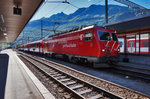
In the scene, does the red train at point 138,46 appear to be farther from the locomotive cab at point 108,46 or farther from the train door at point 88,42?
the train door at point 88,42

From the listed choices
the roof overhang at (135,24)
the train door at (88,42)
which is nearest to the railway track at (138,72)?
the train door at (88,42)

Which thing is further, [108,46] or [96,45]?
[108,46]

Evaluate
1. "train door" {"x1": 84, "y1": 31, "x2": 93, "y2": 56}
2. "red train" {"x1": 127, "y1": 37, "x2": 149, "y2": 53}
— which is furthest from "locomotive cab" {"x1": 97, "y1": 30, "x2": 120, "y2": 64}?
"red train" {"x1": 127, "y1": 37, "x2": 149, "y2": 53}

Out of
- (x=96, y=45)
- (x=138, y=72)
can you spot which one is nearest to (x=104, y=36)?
(x=96, y=45)

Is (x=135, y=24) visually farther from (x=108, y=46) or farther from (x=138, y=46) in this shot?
(x=108, y=46)

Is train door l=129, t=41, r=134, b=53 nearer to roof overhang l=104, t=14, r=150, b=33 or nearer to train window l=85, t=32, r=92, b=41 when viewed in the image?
roof overhang l=104, t=14, r=150, b=33

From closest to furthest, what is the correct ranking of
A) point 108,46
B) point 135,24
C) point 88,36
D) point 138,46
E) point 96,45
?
point 96,45
point 108,46
point 88,36
point 135,24
point 138,46

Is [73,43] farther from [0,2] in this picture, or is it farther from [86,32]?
[0,2]

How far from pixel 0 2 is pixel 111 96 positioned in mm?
8884

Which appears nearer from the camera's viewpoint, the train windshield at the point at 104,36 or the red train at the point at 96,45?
the red train at the point at 96,45

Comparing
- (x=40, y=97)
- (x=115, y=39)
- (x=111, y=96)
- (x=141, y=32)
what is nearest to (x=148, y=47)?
(x=141, y=32)

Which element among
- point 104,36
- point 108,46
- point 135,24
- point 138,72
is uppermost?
point 135,24

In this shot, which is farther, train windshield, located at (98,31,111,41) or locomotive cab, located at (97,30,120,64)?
train windshield, located at (98,31,111,41)

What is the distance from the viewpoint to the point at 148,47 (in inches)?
453
